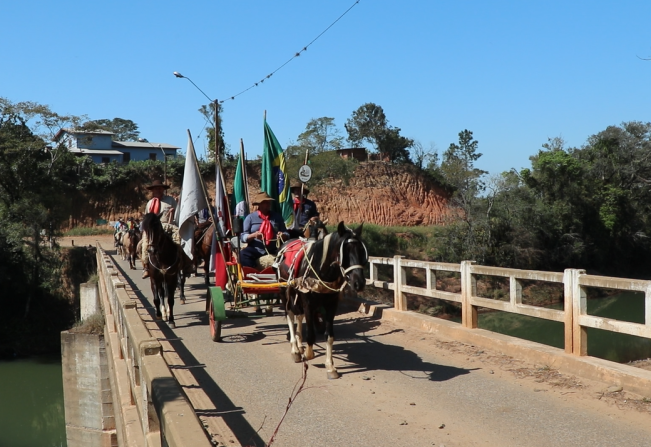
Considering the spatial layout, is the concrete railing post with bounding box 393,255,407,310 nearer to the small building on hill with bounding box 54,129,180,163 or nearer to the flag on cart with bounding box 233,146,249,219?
the flag on cart with bounding box 233,146,249,219

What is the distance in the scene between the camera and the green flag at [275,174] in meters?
13.3

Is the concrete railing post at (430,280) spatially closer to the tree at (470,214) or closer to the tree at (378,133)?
the tree at (470,214)

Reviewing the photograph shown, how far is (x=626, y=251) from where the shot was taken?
49.6m

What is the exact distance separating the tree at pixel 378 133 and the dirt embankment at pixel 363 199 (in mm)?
4260

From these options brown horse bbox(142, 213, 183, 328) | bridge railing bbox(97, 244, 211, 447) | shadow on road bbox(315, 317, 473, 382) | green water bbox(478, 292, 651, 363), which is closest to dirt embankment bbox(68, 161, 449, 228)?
green water bbox(478, 292, 651, 363)

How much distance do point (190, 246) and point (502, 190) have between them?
3625 cm

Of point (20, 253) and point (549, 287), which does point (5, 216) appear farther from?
point (549, 287)

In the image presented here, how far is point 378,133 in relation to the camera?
7319cm

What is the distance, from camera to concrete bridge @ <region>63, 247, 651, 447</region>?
19.6ft

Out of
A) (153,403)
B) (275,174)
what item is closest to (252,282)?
(275,174)

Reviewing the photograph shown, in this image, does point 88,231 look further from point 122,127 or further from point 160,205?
point 122,127

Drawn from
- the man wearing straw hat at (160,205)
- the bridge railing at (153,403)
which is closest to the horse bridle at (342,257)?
the bridge railing at (153,403)

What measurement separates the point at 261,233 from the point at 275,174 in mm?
2218

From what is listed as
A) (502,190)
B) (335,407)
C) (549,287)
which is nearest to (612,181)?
(502,190)
